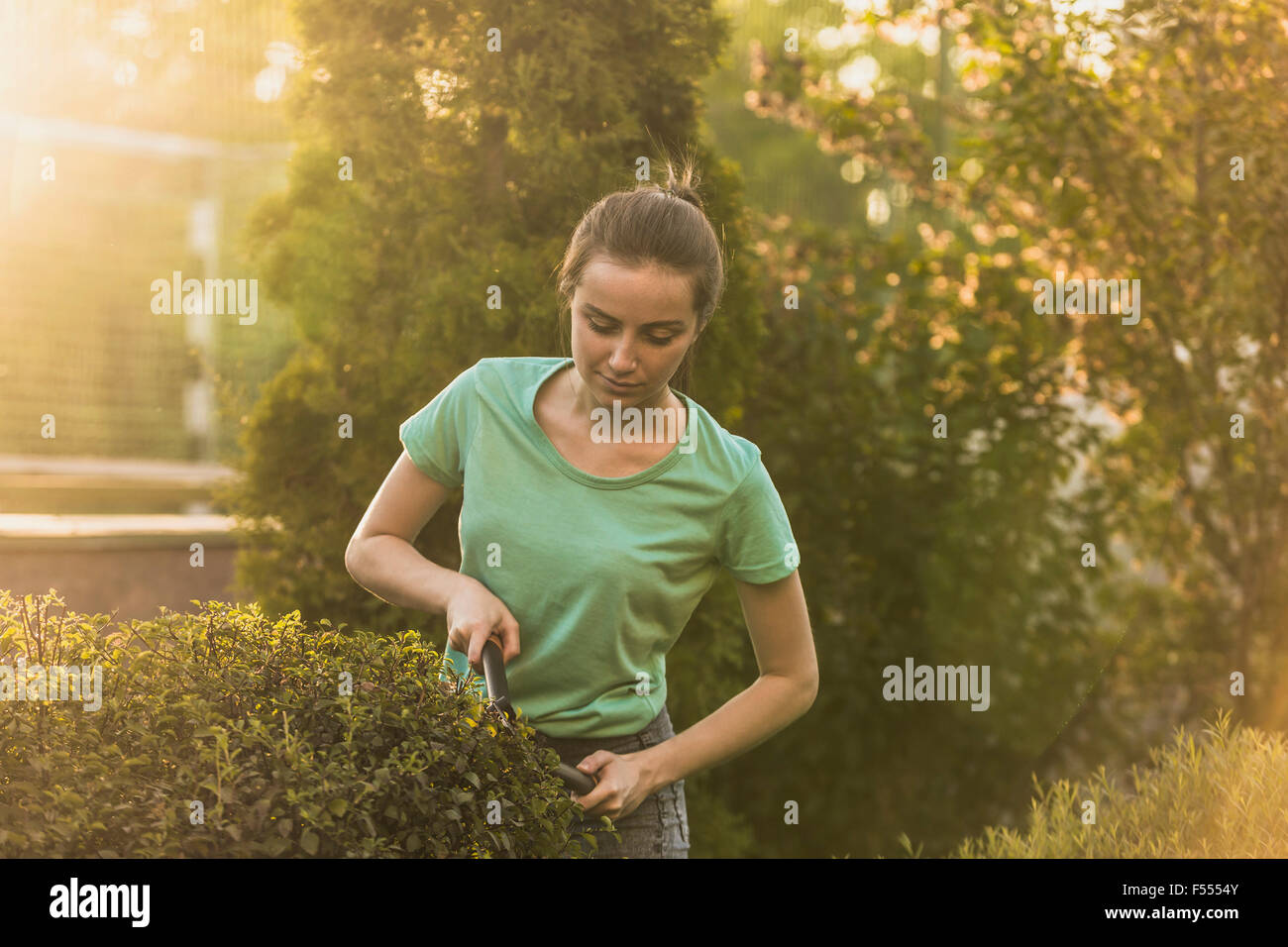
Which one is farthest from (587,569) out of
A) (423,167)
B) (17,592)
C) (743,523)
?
(17,592)

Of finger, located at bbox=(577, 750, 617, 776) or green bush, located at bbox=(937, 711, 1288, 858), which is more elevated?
finger, located at bbox=(577, 750, 617, 776)

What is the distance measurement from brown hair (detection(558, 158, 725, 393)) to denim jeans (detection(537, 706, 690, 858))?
896 mm

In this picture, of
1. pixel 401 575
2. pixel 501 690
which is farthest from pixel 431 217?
pixel 501 690

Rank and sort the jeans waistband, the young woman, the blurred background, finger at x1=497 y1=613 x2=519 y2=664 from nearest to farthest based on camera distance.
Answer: finger at x1=497 y1=613 x2=519 y2=664 < the young woman < the jeans waistband < the blurred background

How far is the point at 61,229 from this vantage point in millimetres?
8562

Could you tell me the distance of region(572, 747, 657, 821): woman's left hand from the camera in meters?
2.42

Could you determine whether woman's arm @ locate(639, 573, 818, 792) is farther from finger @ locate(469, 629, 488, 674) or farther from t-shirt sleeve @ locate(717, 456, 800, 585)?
finger @ locate(469, 629, 488, 674)

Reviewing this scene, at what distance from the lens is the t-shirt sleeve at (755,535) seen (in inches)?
103

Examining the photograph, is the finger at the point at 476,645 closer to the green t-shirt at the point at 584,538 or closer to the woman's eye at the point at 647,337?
the green t-shirt at the point at 584,538

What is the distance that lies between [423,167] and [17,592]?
251 centimetres

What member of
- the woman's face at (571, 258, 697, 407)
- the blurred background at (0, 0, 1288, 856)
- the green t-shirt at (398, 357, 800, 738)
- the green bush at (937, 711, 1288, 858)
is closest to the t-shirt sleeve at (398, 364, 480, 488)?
the green t-shirt at (398, 357, 800, 738)

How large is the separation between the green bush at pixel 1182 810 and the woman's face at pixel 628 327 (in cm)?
207

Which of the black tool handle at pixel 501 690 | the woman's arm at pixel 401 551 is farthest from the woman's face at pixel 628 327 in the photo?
the black tool handle at pixel 501 690
